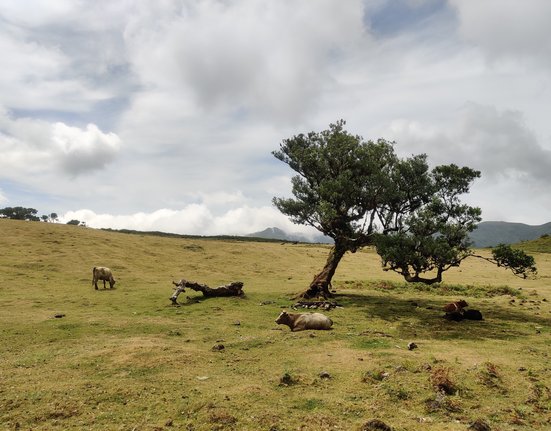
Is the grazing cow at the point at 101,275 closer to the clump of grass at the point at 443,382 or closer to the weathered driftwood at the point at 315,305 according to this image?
the weathered driftwood at the point at 315,305

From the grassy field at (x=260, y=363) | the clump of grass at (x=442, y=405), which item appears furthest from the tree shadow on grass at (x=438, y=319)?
the clump of grass at (x=442, y=405)

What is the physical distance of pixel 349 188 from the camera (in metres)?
29.6

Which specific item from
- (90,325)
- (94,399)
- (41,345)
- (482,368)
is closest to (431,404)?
(482,368)

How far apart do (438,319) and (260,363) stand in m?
13.8

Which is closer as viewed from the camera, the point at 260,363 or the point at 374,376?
the point at 374,376

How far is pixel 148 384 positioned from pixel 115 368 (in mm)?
2222

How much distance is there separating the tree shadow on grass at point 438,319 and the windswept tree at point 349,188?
15.8 ft

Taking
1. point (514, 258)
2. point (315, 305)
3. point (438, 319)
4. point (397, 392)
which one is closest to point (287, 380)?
point (397, 392)

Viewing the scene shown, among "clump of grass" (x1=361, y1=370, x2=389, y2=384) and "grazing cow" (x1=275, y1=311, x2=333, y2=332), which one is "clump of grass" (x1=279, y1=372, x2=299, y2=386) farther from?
"grazing cow" (x1=275, y1=311, x2=333, y2=332)

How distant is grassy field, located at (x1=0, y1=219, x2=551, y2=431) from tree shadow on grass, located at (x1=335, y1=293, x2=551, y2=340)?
0.13 m

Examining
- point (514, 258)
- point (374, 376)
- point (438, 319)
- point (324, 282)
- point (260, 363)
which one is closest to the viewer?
point (374, 376)

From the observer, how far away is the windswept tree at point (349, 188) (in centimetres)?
2916

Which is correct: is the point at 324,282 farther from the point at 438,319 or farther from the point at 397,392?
the point at 397,392

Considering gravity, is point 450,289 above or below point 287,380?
above
